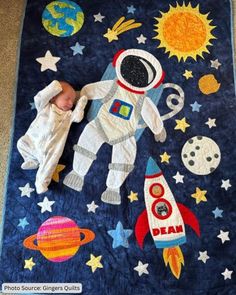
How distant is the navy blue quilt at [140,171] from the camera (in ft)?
4.54

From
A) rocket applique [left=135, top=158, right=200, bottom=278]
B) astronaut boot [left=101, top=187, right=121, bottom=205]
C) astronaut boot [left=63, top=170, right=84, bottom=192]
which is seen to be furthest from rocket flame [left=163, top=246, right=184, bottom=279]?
astronaut boot [left=63, top=170, right=84, bottom=192]

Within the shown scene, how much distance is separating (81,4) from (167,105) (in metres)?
0.53

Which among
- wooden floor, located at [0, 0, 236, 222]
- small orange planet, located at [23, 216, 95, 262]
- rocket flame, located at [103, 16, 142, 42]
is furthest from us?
rocket flame, located at [103, 16, 142, 42]

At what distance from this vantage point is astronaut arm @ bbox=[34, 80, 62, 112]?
4.70 feet

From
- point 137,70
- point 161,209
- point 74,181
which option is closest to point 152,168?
point 161,209

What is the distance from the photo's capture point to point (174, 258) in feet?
4.59

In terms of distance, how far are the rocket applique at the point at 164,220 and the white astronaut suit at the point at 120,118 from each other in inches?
3.8

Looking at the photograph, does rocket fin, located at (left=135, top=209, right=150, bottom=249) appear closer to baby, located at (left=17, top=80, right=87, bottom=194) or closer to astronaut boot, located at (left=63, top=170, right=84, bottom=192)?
astronaut boot, located at (left=63, top=170, right=84, bottom=192)

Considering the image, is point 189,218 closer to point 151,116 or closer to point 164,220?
point 164,220

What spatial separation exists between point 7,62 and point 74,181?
0.54 m

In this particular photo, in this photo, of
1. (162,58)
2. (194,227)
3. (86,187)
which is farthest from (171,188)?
(162,58)

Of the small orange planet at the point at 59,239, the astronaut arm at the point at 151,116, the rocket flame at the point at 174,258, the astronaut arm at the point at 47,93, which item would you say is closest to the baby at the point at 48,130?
the astronaut arm at the point at 47,93

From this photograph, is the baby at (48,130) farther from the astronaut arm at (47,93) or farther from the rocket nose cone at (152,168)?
the rocket nose cone at (152,168)

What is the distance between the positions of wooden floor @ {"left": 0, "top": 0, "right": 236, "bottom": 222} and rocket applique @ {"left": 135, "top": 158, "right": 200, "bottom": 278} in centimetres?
51
